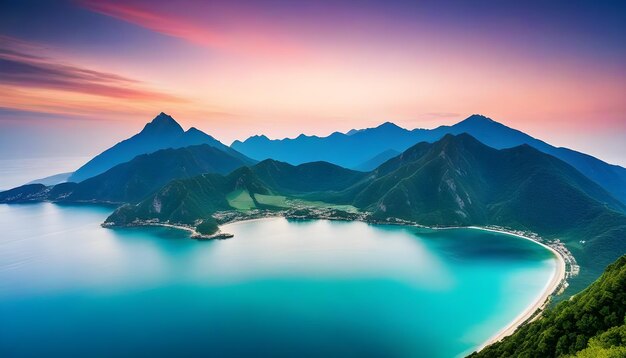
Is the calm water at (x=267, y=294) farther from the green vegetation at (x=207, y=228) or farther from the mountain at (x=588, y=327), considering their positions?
the mountain at (x=588, y=327)

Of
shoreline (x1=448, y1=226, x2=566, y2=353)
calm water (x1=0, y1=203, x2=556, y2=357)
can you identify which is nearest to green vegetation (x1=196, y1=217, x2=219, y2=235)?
calm water (x1=0, y1=203, x2=556, y2=357)

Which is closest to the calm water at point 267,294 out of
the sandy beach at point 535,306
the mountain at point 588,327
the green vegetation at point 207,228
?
the sandy beach at point 535,306

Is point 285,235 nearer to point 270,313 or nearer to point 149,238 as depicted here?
point 149,238

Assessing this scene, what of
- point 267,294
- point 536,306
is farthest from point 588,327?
point 267,294

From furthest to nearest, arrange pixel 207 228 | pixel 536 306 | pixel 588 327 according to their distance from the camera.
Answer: pixel 207 228
pixel 536 306
pixel 588 327

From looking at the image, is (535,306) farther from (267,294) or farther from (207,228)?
(207,228)

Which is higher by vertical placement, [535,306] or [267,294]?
[267,294]

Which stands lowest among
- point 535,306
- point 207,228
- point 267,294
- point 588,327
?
point 535,306

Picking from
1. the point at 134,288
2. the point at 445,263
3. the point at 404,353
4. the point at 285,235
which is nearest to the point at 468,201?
the point at 445,263
